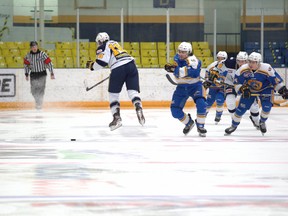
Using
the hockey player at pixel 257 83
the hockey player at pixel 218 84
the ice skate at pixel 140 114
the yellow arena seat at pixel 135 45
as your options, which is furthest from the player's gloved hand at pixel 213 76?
the yellow arena seat at pixel 135 45

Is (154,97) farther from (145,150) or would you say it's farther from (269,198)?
(269,198)

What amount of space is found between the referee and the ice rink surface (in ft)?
18.0

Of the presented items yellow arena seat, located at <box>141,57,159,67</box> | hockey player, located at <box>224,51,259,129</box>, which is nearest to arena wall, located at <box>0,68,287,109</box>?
yellow arena seat, located at <box>141,57,159,67</box>

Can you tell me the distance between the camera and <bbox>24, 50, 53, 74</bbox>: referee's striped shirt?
16.8 metres

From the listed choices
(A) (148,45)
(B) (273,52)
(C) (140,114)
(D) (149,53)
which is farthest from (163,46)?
(C) (140,114)

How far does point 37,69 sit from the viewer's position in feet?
55.7

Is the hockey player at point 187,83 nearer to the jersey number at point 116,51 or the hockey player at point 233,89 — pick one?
the hockey player at point 233,89

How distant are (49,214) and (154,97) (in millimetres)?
14115

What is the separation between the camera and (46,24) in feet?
61.1

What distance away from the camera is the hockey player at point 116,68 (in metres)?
11.0

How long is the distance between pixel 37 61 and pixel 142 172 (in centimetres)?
1090

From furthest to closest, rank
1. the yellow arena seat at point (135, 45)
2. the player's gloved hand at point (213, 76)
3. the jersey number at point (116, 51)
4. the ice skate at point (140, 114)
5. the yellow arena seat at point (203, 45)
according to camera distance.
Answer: the yellow arena seat at point (135, 45), the yellow arena seat at point (203, 45), the player's gloved hand at point (213, 76), the jersey number at point (116, 51), the ice skate at point (140, 114)

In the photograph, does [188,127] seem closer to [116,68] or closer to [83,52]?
[116,68]

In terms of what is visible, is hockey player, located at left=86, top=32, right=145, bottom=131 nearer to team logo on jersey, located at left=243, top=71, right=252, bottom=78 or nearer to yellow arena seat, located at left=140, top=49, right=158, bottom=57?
team logo on jersey, located at left=243, top=71, right=252, bottom=78
